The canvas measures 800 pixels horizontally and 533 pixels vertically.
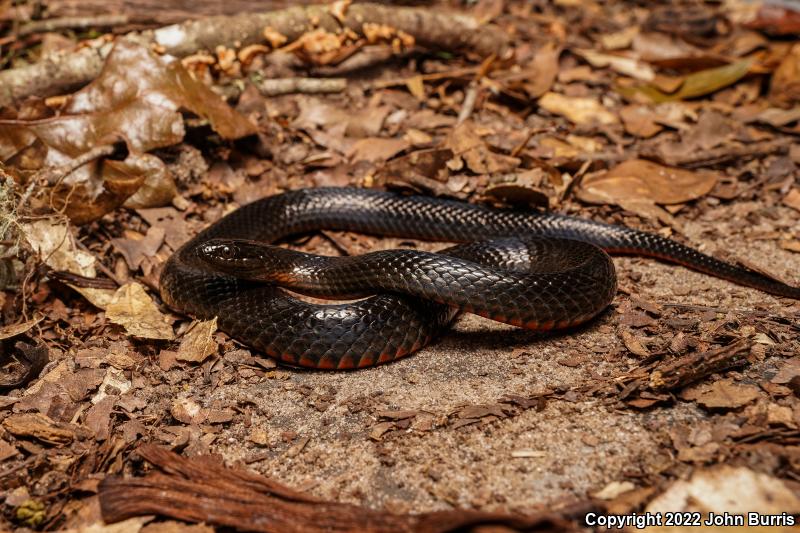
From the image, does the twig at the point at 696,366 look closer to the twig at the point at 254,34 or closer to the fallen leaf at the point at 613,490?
the fallen leaf at the point at 613,490

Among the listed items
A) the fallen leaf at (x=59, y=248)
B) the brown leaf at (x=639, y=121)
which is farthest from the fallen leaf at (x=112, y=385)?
the brown leaf at (x=639, y=121)

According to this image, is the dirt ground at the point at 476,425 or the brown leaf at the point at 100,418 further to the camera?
the brown leaf at the point at 100,418

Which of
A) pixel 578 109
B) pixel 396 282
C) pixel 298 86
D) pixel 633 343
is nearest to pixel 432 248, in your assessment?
pixel 396 282

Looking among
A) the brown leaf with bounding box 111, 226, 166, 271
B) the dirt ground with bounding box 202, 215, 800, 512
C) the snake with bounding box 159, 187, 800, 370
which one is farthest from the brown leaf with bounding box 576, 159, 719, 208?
the brown leaf with bounding box 111, 226, 166, 271

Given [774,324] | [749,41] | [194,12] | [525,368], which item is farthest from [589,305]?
[749,41]

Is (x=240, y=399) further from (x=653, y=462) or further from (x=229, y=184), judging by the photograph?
(x=229, y=184)

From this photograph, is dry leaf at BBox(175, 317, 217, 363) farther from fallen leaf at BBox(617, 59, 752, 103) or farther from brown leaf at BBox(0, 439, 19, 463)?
fallen leaf at BBox(617, 59, 752, 103)

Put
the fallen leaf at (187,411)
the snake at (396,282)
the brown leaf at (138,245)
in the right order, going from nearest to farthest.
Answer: the fallen leaf at (187,411) < the snake at (396,282) < the brown leaf at (138,245)
